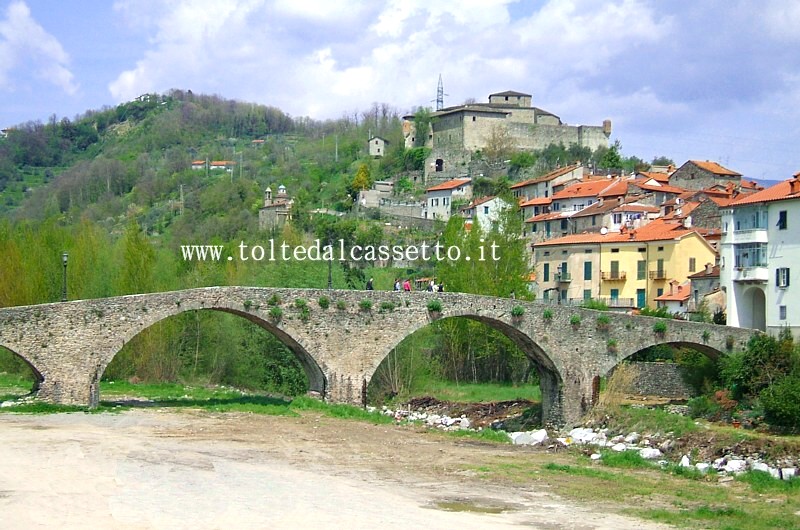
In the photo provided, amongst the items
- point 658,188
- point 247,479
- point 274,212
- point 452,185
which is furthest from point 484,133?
point 247,479

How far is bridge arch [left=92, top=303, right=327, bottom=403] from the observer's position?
32375 mm

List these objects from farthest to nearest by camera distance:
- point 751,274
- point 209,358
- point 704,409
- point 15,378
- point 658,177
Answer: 1. point 658,177
2. point 209,358
3. point 15,378
4. point 751,274
5. point 704,409

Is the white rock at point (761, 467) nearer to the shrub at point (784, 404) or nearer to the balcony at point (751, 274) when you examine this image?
the shrub at point (784, 404)

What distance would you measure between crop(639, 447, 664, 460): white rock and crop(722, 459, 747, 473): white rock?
7.11 ft

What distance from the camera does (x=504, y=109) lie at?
110125 millimetres

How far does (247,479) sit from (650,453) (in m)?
13.8

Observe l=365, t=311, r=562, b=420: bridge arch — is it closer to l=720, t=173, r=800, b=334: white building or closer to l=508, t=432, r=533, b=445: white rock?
l=508, t=432, r=533, b=445: white rock

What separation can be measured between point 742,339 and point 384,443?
1752 centimetres

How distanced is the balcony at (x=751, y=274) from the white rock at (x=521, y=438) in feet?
41.1

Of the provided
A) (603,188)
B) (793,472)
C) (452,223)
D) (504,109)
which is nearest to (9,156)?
(504,109)

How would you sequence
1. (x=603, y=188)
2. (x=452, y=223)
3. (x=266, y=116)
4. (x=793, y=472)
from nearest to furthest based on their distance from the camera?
(x=793, y=472), (x=452, y=223), (x=603, y=188), (x=266, y=116)

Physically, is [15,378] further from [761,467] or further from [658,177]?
[658,177]

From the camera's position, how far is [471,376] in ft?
165

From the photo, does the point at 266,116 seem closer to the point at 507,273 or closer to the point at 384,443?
the point at 507,273
